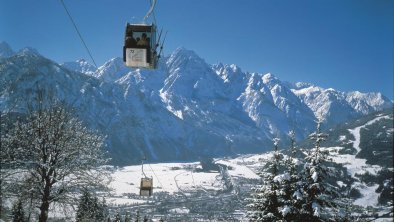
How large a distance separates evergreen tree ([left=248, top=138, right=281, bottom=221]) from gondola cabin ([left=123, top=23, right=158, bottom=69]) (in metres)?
14.0

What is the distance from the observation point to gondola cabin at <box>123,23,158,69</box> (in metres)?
17.0

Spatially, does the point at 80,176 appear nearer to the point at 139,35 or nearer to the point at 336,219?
the point at 139,35

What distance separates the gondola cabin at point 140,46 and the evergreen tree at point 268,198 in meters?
14.0

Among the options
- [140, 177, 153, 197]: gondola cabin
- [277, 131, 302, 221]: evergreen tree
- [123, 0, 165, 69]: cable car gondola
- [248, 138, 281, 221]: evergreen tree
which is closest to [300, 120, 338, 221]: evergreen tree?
[277, 131, 302, 221]: evergreen tree

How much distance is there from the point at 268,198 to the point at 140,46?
15806mm

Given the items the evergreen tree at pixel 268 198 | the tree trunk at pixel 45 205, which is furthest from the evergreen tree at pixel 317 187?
the tree trunk at pixel 45 205

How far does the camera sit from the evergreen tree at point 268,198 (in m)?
27.5

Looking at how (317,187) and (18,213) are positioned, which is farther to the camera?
(18,213)

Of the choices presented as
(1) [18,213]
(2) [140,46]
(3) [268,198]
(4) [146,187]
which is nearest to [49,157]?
(2) [140,46]

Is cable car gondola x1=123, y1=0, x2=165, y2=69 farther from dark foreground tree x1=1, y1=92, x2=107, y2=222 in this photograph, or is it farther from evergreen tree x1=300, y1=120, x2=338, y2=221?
dark foreground tree x1=1, y1=92, x2=107, y2=222

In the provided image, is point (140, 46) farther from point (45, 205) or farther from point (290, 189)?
point (45, 205)

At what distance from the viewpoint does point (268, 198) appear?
2800 centimetres

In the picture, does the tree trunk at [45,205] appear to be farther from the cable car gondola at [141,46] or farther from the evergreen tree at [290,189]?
the evergreen tree at [290,189]

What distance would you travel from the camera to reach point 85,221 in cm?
3381
